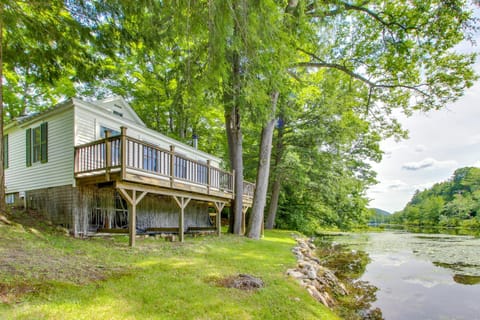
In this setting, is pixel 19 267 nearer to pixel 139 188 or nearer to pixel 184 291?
pixel 184 291

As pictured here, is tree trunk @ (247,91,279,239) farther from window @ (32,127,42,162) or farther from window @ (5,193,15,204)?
window @ (5,193,15,204)

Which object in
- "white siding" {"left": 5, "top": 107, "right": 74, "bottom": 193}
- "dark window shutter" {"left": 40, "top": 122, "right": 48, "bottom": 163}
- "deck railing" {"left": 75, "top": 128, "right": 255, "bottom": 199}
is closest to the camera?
"deck railing" {"left": 75, "top": 128, "right": 255, "bottom": 199}

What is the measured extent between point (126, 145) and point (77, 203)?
2.60 meters

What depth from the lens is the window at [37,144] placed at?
28.4 ft

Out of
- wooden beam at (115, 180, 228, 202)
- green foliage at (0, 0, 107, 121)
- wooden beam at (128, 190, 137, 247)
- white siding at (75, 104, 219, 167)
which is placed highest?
green foliage at (0, 0, 107, 121)

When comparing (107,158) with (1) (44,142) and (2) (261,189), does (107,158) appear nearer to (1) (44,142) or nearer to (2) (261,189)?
(1) (44,142)

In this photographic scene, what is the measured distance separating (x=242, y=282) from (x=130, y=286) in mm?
1608

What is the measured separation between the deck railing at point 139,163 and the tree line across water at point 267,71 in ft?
4.33

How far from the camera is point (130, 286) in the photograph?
3613mm

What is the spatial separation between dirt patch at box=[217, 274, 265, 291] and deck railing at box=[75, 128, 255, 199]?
3.77 m

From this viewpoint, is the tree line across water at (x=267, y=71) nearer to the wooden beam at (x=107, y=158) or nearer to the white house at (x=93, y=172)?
the white house at (x=93, y=172)

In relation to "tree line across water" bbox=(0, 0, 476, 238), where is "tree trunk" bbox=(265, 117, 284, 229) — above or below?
below

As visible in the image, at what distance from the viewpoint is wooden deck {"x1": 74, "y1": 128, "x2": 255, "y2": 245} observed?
6.80m

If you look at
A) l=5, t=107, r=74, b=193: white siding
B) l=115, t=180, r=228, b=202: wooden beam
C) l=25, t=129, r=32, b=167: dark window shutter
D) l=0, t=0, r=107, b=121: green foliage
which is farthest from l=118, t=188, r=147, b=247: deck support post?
l=25, t=129, r=32, b=167: dark window shutter
